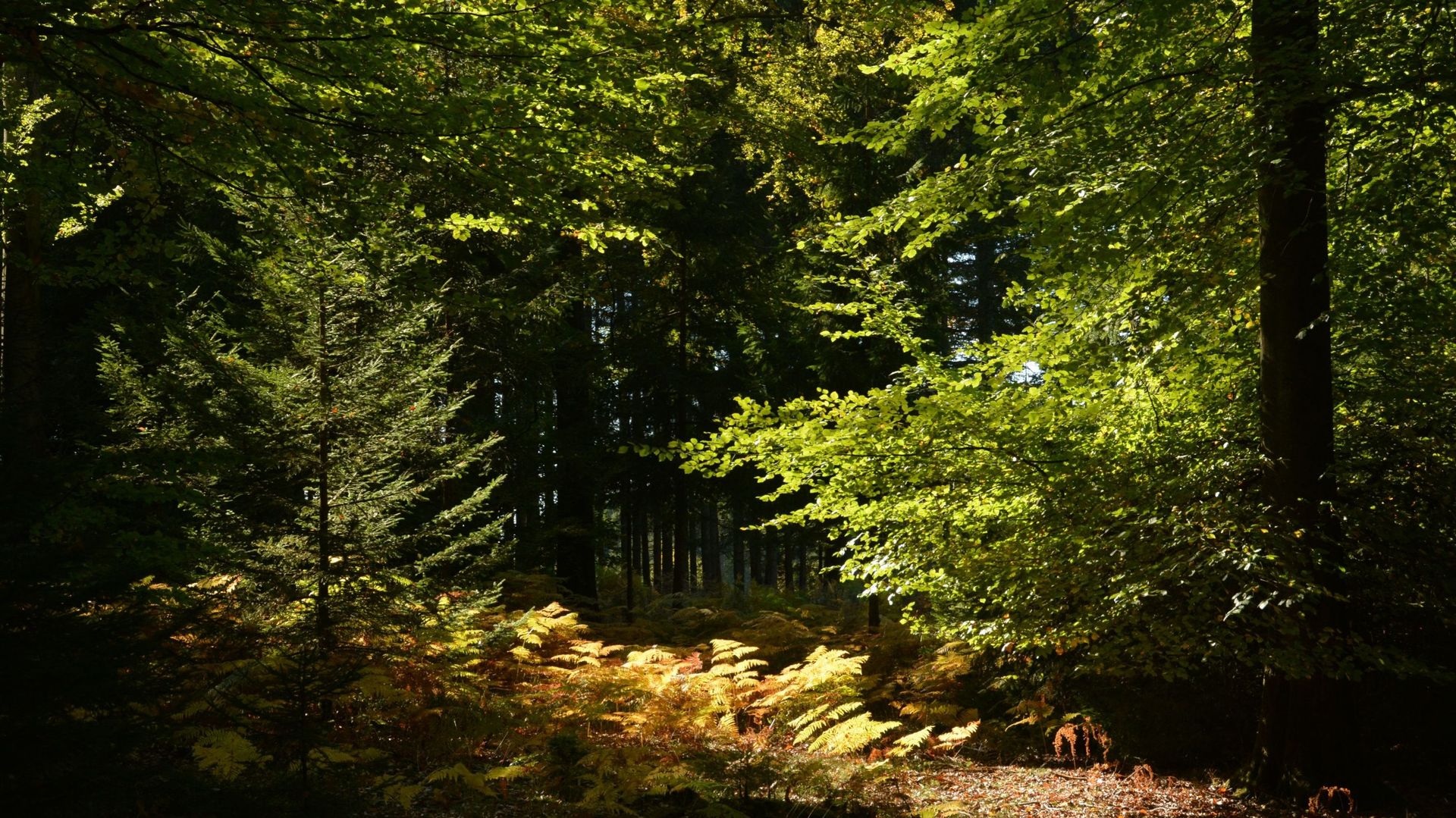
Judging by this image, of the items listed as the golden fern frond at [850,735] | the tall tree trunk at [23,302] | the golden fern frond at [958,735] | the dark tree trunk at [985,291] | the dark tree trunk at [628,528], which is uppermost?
the dark tree trunk at [985,291]

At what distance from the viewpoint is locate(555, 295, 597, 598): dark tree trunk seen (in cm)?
1530

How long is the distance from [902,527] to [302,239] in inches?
215

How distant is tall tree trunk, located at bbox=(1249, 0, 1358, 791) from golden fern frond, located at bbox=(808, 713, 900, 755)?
3092 mm

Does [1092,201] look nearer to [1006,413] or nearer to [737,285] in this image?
[1006,413]

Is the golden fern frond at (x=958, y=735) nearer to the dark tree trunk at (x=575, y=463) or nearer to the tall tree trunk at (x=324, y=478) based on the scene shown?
the tall tree trunk at (x=324, y=478)

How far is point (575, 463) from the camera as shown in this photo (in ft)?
49.9

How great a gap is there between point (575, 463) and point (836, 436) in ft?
31.4

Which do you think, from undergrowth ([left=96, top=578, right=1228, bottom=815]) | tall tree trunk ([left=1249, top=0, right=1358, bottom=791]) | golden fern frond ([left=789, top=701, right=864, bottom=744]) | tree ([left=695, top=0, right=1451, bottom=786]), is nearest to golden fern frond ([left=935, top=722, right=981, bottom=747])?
undergrowth ([left=96, top=578, right=1228, bottom=815])

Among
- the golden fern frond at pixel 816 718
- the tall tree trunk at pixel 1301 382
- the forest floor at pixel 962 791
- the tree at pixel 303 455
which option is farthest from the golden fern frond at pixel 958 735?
the tree at pixel 303 455

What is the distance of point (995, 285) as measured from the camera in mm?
29609

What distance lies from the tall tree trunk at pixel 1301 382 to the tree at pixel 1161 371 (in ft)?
0.07

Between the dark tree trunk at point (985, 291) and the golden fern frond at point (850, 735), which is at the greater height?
the dark tree trunk at point (985, 291)

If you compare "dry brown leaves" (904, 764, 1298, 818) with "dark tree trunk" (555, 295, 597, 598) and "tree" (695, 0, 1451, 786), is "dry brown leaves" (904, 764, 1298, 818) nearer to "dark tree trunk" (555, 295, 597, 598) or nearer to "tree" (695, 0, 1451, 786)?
"tree" (695, 0, 1451, 786)

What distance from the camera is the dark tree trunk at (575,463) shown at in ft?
50.2
